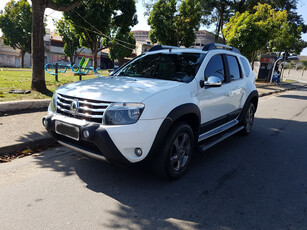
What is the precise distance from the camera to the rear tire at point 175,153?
9.72 feet

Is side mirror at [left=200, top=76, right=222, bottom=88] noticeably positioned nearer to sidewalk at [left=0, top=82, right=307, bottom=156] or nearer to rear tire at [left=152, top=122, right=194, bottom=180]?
rear tire at [left=152, top=122, right=194, bottom=180]

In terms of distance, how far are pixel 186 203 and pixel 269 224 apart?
2.86 ft

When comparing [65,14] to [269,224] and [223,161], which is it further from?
[269,224]

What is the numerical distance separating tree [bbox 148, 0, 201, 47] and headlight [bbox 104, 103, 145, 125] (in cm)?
1410

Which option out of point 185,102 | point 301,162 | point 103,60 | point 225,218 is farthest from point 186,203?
point 103,60

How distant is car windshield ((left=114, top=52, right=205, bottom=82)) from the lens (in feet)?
12.1

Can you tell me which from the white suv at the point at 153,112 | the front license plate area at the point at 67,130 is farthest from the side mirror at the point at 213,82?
the front license plate area at the point at 67,130

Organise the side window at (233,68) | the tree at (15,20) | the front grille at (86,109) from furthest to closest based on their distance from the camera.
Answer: the tree at (15,20) < the side window at (233,68) < the front grille at (86,109)

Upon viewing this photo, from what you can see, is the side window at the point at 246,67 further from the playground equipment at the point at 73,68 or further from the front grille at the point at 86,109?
the playground equipment at the point at 73,68

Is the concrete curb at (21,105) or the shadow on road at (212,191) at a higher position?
the concrete curb at (21,105)

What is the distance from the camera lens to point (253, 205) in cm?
284

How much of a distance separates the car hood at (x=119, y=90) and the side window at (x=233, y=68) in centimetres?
179

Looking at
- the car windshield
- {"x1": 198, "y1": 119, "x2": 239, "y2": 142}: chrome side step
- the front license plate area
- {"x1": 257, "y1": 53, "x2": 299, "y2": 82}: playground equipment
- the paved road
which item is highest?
{"x1": 257, "y1": 53, "x2": 299, "y2": 82}: playground equipment

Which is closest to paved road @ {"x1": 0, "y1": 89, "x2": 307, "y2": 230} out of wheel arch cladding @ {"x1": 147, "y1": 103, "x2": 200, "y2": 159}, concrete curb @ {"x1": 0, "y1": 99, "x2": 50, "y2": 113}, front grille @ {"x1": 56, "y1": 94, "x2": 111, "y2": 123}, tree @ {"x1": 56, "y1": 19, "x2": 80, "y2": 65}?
wheel arch cladding @ {"x1": 147, "y1": 103, "x2": 200, "y2": 159}
